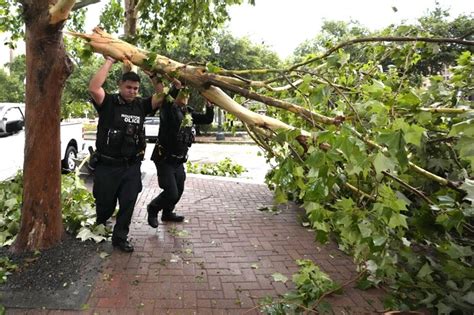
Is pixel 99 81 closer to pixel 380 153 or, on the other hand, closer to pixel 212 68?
pixel 212 68

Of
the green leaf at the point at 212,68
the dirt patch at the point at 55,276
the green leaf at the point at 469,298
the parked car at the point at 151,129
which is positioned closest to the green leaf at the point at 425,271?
the green leaf at the point at 469,298

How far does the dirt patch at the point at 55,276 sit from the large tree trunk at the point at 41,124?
0.19 m

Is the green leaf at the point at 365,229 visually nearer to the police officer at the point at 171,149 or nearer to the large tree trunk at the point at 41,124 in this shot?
the police officer at the point at 171,149

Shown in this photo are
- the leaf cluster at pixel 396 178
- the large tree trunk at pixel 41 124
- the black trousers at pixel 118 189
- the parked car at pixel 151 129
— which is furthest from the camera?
the parked car at pixel 151 129

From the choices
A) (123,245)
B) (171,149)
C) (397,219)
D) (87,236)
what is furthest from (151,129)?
(397,219)

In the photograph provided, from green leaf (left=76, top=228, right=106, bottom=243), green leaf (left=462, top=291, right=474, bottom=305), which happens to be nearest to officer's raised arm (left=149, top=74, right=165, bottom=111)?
green leaf (left=76, top=228, right=106, bottom=243)

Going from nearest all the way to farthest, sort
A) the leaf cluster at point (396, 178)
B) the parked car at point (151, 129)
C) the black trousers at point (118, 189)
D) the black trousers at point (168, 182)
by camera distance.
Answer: the leaf cluster at point (396, 178), the black trousers at point (118, 189), the black trousers at point (168, 182), the parked car at point (151, 129)

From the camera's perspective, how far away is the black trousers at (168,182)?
5.04 meters

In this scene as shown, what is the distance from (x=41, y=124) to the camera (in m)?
3.90

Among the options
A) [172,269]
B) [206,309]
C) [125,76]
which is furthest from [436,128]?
[125,76]

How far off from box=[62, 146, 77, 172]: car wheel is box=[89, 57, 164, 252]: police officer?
5680 millimetres

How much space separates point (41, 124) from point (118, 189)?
103 centimetres

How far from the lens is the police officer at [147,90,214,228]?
4844 millimetres

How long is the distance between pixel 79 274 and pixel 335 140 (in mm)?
2881
